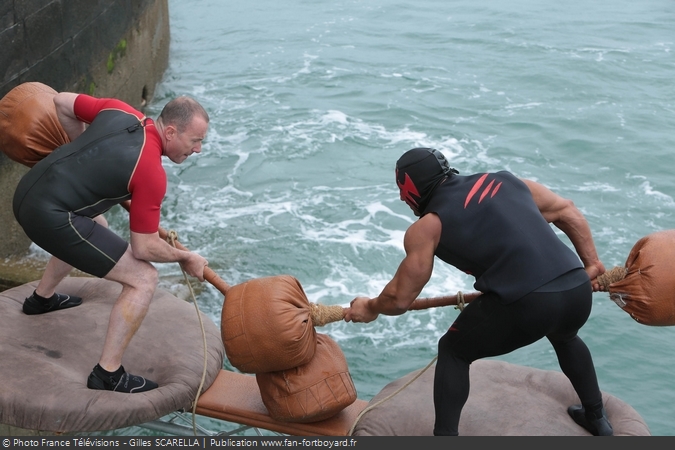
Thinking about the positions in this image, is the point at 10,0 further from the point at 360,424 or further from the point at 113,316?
the point at 360,424

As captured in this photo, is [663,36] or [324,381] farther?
[663,36]

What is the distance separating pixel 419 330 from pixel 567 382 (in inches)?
151

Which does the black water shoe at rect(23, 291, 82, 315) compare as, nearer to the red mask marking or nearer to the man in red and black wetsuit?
the man in red and black wetsuit

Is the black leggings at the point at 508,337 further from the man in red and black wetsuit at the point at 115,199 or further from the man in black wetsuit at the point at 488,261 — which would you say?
the man in red and black wetsuit at the point at 115,199

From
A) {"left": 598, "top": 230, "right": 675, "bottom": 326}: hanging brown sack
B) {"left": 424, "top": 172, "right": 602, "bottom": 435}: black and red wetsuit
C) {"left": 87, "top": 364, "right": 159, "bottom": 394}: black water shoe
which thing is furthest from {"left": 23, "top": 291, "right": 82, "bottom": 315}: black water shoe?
{"left": 598, "top": 230, "right": 675, "bottom": 326}: hanging brown sack

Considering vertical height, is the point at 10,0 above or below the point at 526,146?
above

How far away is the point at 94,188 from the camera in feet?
12.5

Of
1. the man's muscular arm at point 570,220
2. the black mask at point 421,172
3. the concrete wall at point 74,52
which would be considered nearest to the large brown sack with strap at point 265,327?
the black mask at point 421,172

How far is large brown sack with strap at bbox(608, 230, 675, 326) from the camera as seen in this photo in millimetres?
3625

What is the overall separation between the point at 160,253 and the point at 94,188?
45 centimetres

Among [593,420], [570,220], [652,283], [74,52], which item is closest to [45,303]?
[570,220]

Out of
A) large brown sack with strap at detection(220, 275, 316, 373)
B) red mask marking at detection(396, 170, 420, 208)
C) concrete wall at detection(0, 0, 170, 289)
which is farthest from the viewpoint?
concrete wall at detection(0, 0, 170, 289)

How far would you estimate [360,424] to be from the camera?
4.11 meters

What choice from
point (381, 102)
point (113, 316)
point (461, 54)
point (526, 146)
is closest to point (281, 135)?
point (381, 102)
